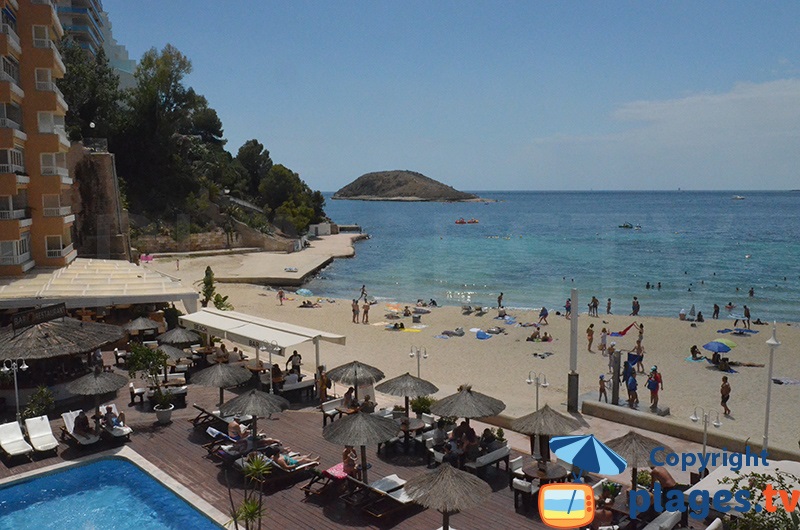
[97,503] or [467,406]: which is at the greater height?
[467,406]

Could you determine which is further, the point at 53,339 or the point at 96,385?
the point at 53,339

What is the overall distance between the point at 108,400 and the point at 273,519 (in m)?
8.97

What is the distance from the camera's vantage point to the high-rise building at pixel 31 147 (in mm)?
23844

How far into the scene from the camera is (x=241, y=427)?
14.2 m

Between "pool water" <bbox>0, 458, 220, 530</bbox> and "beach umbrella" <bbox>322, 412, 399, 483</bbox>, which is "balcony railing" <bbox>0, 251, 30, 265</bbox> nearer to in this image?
"pool water" <bbox>0, 458, 220, 530</bbox>

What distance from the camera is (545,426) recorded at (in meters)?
12.0

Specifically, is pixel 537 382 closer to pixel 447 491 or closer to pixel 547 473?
pixel 547 473

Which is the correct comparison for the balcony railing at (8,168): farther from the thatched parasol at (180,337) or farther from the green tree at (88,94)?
the green tree at (88,94)

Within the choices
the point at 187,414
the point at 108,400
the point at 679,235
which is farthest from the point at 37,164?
the point at 679,235

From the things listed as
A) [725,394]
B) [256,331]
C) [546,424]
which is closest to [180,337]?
[256,331]

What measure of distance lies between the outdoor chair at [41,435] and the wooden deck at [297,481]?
0.82ft

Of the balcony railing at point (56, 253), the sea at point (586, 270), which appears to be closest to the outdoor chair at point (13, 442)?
the balcony railing at point (56, 253)

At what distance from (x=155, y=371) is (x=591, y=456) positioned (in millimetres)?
11379

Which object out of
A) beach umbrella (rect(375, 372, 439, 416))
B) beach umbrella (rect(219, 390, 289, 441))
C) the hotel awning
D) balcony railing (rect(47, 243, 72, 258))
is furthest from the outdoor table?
balcony railing (rect(47, 243, 72, 258))
